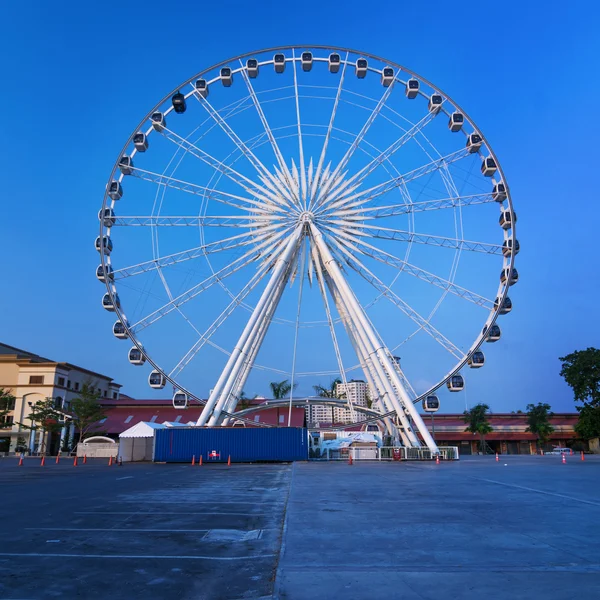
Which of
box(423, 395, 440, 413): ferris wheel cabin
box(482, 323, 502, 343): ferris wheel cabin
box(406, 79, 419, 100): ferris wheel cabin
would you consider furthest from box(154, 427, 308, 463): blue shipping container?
box(406, 79, 419, 100): ferris wheel cabin

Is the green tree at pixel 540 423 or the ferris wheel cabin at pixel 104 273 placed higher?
the ferris wheel cabin at pixel 104 273

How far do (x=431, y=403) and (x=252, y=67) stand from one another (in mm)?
24544

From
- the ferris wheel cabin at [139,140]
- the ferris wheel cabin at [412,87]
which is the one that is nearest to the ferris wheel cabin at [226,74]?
the ferris wheel cabin at [139,140]

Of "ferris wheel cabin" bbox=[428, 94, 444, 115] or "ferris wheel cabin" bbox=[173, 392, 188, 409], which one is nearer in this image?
"ferris wheel cabin" bbox=[173, 392, 188, 409]

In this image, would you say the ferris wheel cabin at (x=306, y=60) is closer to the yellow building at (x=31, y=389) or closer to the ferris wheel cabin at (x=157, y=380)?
the ferris wheel cabin at (x=157, y=380)

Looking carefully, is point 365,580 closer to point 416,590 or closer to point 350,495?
point 416,590

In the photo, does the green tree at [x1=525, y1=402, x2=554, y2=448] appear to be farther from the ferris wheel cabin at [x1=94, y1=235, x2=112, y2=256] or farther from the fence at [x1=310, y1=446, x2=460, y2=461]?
the ferris wheel cabin at [x1=94, y1=235, x2=112, y2=256]

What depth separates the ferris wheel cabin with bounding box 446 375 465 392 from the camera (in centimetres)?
3347

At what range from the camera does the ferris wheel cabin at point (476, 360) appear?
3372 cm

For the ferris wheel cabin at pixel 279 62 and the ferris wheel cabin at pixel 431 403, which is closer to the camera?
the ferris wheel cabin at pixel 431 403

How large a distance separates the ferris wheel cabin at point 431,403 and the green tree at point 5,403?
45.4m

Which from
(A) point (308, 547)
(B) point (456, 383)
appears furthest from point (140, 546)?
(B) point (456, 383)

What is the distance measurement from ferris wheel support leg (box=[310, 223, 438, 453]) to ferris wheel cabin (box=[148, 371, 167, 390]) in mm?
12318

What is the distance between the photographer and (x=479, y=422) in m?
69.1
